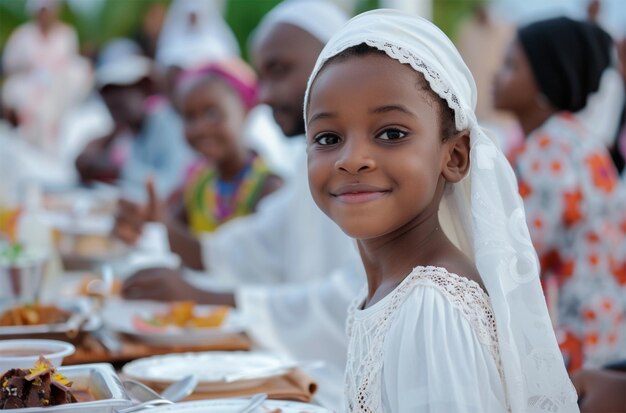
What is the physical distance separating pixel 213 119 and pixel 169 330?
1.55 m

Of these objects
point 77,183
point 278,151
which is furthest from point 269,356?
point 278,151

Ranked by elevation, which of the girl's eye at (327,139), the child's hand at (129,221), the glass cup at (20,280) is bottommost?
the girl's eye at (327,139)

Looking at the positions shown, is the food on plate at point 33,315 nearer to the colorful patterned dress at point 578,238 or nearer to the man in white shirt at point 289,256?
the man in white shirt at point 289,256

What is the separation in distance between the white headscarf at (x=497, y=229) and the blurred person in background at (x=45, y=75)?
305 inches

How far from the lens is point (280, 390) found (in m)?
1.42

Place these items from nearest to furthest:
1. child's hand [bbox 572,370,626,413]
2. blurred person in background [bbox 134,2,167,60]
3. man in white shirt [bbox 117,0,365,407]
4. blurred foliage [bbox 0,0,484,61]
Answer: child's hand [bbox 572,370,626,413] < man in white shirt [bbox 117,0,365,407] < blurred person in background [bbox 134,2,167,60] < blurred foliage [bbox 0,0,484,61]

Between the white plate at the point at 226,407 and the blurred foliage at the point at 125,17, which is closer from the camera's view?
the white plate at the point at 226,407

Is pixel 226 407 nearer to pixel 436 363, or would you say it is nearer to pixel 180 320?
pixel 436 363

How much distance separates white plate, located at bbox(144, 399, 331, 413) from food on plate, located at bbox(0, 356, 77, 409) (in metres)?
0.14

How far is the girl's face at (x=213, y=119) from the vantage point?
3.28 meters

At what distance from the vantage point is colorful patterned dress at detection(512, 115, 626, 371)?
8.55 feet

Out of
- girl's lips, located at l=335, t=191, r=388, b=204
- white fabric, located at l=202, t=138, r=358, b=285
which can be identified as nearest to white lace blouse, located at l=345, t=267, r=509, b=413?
girl's lips, located at l=335, t=191, r=388, b=204

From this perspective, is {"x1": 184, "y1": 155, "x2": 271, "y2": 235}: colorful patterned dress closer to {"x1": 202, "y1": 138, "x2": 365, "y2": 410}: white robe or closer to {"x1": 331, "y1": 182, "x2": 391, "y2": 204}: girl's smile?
{"x1": 202, "y1": 138, "x2": 365, "y2": 410}: white robe

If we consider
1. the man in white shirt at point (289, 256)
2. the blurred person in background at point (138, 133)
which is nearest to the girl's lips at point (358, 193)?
the man in white shirt at point (289, 256)
